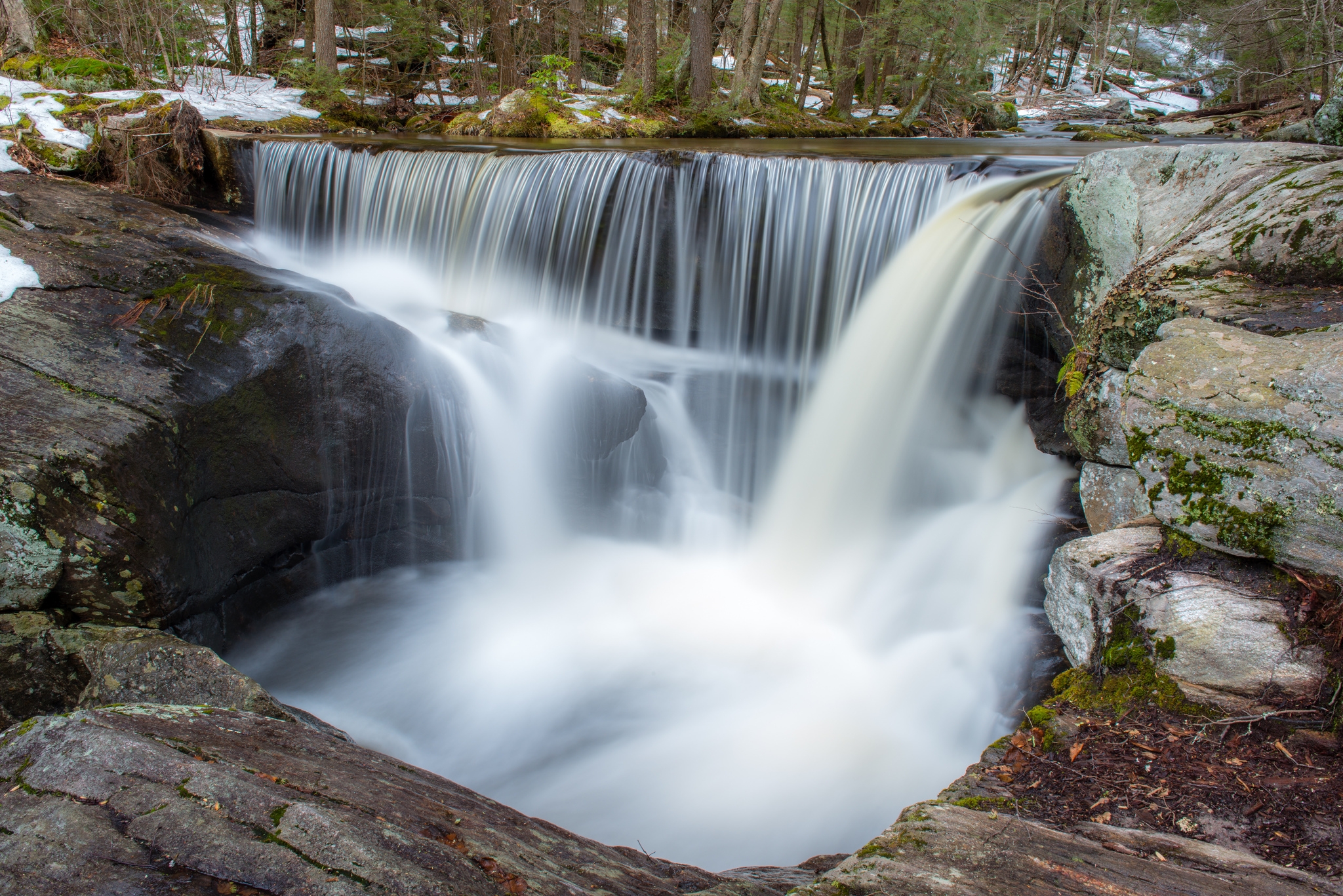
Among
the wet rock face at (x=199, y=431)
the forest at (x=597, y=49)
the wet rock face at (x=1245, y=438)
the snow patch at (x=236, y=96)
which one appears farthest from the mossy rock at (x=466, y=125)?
the wet rock face at (x=1245, y=438)

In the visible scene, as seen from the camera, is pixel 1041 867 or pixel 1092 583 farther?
pixel 1092 583

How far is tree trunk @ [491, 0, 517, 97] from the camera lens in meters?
17.2

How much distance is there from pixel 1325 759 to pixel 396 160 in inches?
382

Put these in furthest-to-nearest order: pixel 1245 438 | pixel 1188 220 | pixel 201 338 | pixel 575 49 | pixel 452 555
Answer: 1. pixel 575 49
2. pixel 452 555
3. pixel 201 338
4. pixel 1188 220
5. pixel 1245 438

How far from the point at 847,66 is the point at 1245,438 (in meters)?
18.9

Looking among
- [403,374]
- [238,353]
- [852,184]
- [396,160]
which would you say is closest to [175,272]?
[238,353]

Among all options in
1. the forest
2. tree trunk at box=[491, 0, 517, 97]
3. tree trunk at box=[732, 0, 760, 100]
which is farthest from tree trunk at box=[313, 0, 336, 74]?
tree trunk at box=[732, 0, 760, 100]

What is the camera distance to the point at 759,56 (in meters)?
14.7

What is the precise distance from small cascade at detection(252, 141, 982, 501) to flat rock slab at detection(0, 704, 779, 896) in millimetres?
4903

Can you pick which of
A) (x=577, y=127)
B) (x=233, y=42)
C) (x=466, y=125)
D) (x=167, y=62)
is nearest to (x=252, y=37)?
(x=233, y=42)

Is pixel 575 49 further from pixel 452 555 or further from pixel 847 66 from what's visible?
pixel 452 555

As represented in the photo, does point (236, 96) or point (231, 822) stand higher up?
point (236, 96)

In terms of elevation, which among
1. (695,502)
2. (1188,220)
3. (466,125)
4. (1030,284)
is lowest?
(695,502)

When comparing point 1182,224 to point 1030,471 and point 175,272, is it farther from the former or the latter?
point 175,272
